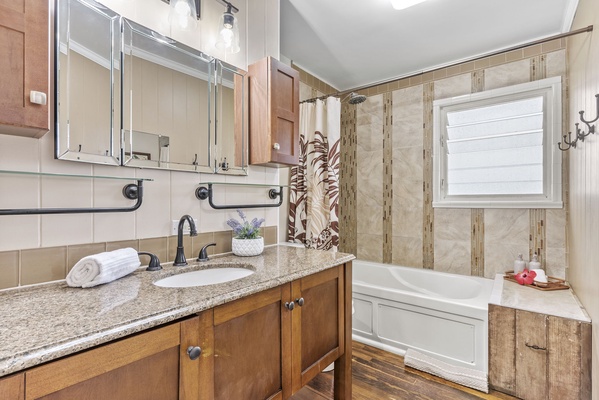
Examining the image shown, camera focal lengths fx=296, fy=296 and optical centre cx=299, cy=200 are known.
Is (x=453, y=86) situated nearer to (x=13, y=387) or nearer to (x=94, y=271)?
(x=94, y=271)

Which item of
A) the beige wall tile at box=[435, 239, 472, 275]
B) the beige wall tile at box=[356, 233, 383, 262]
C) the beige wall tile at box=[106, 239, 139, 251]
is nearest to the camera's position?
the beige wall tile at box=[106, 239, 139, 251]

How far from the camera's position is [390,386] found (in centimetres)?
188

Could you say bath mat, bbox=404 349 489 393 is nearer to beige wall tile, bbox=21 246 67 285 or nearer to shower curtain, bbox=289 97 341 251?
shower curtain, bbox=289 97 341 251

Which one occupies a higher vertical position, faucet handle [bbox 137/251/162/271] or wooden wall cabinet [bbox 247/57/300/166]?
wooden wall cabinet [bbox 247/57/300/166]

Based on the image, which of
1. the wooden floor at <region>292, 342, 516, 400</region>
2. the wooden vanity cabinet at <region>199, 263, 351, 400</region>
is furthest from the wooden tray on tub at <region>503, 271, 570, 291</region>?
the wooden vanity cabinet at <region>199, 263, 351, 400</region>

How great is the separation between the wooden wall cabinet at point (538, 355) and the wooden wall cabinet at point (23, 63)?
97.7 inches

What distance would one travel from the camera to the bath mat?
1.86m

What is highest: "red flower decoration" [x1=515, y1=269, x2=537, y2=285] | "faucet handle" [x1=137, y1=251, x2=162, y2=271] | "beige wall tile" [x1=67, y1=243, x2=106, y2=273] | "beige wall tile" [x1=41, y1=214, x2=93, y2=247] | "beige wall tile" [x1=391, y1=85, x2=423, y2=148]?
"beige wall tile" [x1=391, y1=85, x2=423, y2=148]

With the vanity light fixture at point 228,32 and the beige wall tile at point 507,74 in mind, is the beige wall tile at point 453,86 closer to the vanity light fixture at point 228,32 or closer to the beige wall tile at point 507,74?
the beige wall tile at point 507,74

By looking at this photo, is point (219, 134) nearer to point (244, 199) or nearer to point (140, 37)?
point (244, 199)

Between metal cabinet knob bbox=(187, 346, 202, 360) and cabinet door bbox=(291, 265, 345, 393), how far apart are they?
0.45 meters

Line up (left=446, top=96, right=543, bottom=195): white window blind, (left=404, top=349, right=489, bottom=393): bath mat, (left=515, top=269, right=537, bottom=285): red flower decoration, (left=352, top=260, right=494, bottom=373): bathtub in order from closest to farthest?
(left=404, top=349, right=489, bottom=393): bath mat → (left=352, top=260, right=494, bottom=373): bathtub → (left=515, top=269, right=537, bottom=285): red flower decoration → (left=446, top=96, right=543, bottom=195): white window blind

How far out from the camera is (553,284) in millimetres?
2189

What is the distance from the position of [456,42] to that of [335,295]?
2380mm
